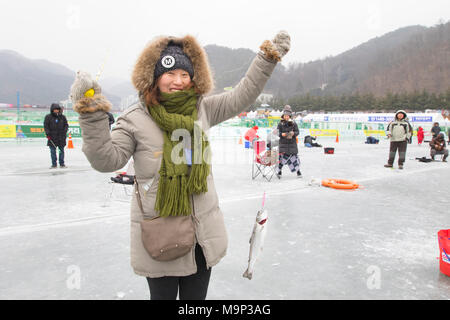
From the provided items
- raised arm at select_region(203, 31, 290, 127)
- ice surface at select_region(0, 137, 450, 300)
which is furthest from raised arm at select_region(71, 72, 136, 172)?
ice surface at select_region(0, 137, 450, 300)

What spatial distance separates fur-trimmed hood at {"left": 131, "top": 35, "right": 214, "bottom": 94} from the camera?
63.7 inches

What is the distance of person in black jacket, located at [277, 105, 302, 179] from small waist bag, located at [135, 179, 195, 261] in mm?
6830

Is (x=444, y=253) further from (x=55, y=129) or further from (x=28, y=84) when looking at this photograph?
(x=28, y=84)

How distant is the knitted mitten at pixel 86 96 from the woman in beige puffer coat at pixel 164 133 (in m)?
0.14

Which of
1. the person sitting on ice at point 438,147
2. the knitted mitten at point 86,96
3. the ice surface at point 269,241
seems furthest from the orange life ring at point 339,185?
the person sitting on ice at point 438,147

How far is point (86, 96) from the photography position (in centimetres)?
135

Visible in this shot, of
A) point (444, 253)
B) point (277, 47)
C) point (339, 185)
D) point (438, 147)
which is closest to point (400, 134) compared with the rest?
point (438, 147)

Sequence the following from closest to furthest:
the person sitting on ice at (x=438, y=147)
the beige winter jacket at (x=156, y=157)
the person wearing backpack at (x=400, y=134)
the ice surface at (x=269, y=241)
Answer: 1. the beige winter jacket at (x=156, y=157)
2. the ice surface at (x=269, y=241)
3. the person wearing backpack at (x=400, y=134)
4. the person sitting on ice at (x=438, y=147)

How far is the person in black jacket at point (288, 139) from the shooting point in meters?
8.13

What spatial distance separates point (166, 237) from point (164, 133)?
1.73 ft

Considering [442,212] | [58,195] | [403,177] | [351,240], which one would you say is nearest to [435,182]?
[403,177]

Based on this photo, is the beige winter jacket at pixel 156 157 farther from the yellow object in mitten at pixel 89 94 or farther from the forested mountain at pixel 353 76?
the forested mountain at pixel 353 76

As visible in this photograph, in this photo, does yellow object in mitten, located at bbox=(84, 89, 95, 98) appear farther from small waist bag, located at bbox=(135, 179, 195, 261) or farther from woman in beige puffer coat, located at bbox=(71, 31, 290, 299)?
small waist bag, located at bbox=(135, 179, 195, 261)
